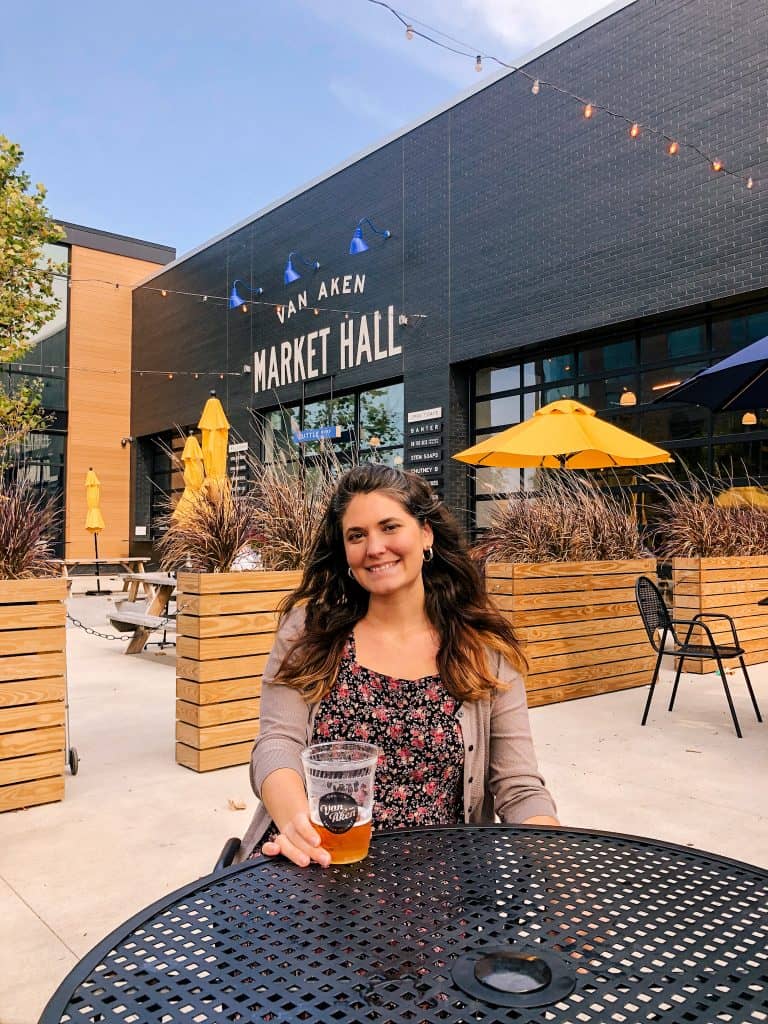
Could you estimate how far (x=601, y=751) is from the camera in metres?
4.04

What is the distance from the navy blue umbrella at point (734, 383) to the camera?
4.27 metres

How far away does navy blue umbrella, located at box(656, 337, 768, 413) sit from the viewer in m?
4.27

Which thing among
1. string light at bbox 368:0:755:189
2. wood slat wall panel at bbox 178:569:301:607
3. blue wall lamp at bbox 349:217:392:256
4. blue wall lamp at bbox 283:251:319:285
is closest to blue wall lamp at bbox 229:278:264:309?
blue wall lamp at bbox 283:251:319:285

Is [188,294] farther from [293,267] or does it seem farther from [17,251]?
[17,251]

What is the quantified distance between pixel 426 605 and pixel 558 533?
13.9ft

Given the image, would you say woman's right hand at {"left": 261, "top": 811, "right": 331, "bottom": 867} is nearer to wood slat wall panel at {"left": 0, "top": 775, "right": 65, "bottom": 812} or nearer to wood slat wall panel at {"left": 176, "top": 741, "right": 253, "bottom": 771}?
wood slat wall panel at {"left": 0, "top": 775, "right": 65, "bottom": 812}

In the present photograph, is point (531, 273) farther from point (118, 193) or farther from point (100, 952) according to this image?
point (118, 193)

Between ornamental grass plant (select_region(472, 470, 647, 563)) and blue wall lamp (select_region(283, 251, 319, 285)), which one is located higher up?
blue wall lamp (select_region(283, 251, 319, 285))

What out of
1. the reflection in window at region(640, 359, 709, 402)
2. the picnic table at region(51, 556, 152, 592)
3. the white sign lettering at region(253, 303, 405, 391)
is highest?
the white sign lettering at region(253, 303, 405, 391)

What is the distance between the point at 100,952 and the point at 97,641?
300 inches

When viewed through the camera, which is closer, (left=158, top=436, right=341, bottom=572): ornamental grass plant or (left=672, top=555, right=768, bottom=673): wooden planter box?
(left=158, top=436, right=341, bottom=572): ornamental grass plant

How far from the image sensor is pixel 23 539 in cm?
339

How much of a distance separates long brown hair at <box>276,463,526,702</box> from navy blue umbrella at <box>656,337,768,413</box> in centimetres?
301

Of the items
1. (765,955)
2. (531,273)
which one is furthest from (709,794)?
(531,273)
